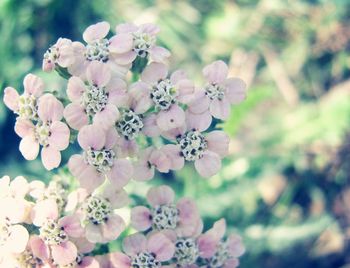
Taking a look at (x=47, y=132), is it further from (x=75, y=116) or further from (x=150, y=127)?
(x=150, y=127)

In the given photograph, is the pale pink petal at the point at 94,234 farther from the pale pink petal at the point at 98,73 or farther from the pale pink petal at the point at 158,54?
the pale pink petal at the point at 158,54

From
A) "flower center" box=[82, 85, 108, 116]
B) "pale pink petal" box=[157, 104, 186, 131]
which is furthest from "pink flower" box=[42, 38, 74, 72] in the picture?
"pale pink petal" box=[157, 104, 186, 131]

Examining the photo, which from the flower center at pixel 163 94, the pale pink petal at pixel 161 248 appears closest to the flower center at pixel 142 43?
the flower center at pixel 163 94

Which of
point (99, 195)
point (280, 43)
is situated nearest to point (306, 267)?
point (280, 43)

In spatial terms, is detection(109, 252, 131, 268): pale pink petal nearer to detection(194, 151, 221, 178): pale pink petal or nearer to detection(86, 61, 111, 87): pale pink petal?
detection(194, 151, 221, 178): pale pink petal

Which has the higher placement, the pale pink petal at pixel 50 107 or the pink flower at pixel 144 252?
the pale pink petal at pixel 50 107

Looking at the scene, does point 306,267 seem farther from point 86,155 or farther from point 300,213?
point 86,155
